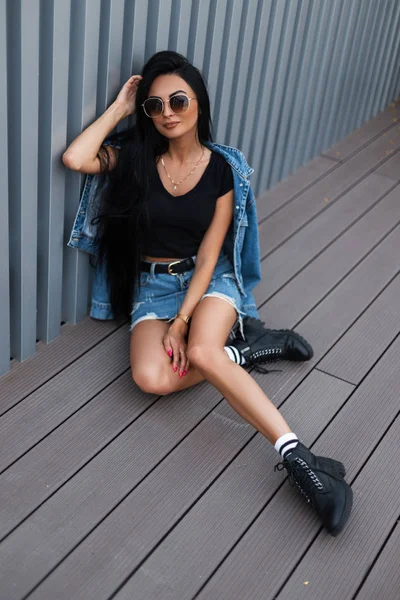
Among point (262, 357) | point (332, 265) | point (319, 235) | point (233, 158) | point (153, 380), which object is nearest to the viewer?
point (153, 380)

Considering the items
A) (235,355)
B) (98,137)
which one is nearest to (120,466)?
(235,355)

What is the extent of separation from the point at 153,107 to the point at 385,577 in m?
1.54

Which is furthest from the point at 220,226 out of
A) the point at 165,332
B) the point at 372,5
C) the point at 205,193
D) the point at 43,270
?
the point at 372,5

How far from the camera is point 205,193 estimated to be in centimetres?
274

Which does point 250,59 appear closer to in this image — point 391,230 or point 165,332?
point 391,230

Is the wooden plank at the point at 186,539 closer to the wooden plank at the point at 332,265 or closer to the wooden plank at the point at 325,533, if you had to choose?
the wooden plank at the point at 325,533

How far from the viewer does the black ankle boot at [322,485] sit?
2.30 metres

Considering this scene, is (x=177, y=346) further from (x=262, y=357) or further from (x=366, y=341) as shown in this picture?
(x=366, y=341)

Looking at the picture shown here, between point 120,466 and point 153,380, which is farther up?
point 153,380

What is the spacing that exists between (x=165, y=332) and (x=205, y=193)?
493 millimetres

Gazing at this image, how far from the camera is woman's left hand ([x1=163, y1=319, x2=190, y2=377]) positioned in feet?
8.73

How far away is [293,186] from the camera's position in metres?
4.16

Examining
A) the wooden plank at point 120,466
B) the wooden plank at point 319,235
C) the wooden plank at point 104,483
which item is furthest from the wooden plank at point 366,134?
the wooden plank at point 104,483

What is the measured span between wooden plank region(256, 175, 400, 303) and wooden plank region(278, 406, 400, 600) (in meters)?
0.96
